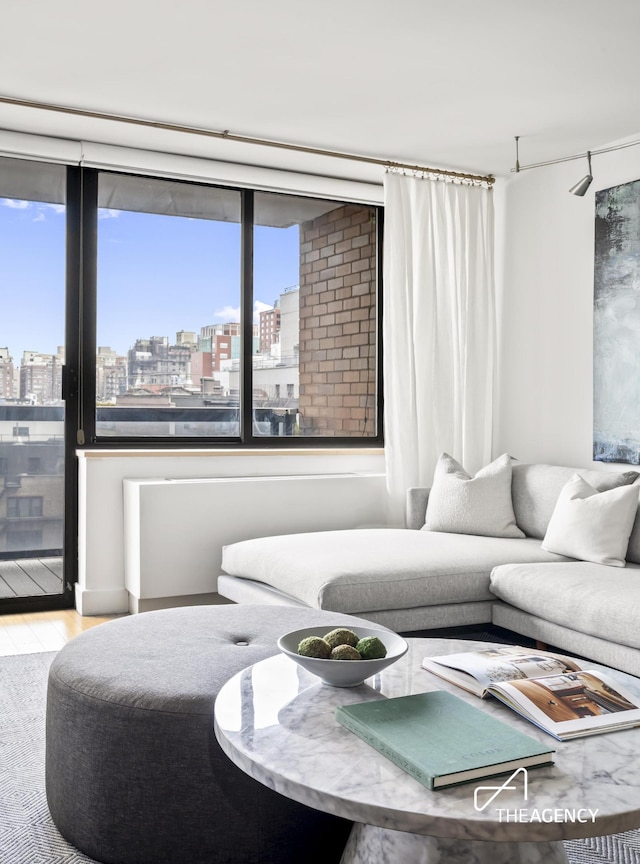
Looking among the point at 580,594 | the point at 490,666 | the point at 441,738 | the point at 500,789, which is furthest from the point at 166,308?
the point at 500,789

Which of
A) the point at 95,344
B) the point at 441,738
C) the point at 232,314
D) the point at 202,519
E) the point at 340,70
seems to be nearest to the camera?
the point at 441,738

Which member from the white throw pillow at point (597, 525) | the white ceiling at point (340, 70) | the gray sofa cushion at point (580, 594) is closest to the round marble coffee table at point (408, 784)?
the gray sofa cushion at point (580, 594)

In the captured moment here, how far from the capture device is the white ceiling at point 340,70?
2.82 meters

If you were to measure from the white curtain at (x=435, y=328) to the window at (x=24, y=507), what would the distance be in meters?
1.86

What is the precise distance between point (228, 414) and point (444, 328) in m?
1.32

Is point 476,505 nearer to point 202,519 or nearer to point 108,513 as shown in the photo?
point 202,519

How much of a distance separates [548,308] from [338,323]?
1.22m

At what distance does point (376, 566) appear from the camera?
10.3ft

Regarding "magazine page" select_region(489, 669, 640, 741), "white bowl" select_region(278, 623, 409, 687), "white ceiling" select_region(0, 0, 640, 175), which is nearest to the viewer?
"magazine page" select_region(489, 669, 640, 741)

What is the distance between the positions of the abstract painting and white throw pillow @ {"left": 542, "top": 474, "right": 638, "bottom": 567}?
60 cm

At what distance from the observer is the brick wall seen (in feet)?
15.8

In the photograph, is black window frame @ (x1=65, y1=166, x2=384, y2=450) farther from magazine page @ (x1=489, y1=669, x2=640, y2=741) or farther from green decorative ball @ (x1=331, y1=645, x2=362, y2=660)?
magazine page @ (x1=489, y1=669, x2=640, y2=741)

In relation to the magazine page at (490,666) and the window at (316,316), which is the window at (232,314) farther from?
the magazine page at (490,666)

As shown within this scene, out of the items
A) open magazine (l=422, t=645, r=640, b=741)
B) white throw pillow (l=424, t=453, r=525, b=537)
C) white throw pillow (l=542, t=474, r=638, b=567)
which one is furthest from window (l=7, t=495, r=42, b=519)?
open magazine (l=422, t=645, r=640, b=741)
